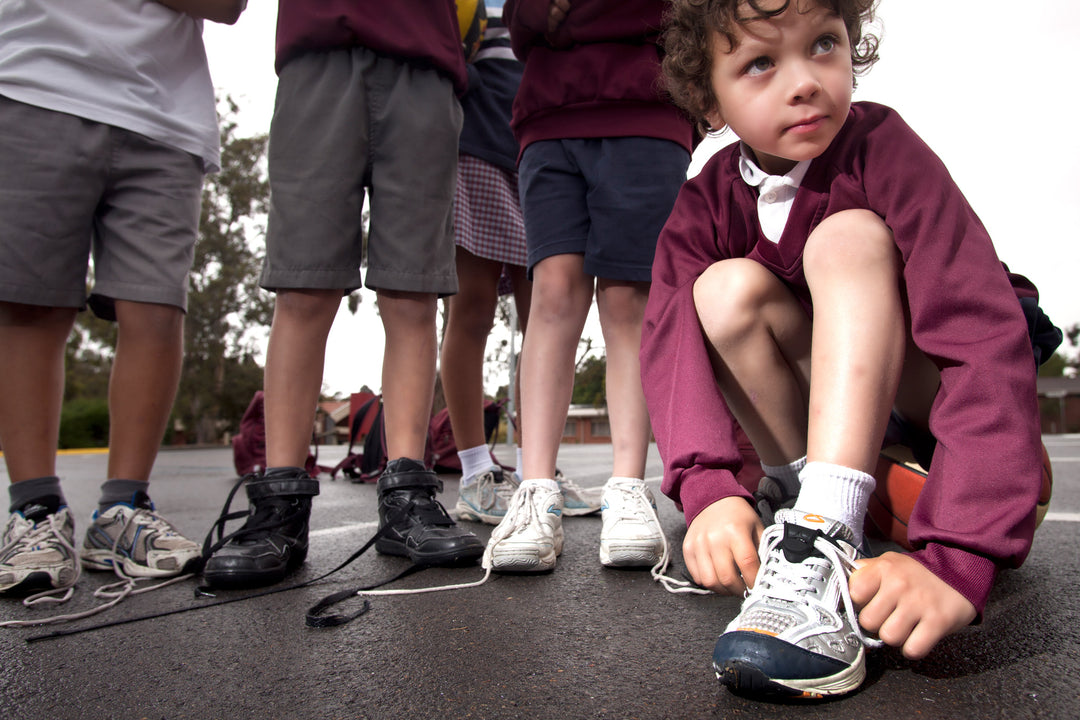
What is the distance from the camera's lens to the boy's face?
116cm

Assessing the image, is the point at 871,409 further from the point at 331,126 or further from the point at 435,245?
the point at 331,126

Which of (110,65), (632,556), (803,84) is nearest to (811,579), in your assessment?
(632,556)

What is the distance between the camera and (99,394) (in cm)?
2784

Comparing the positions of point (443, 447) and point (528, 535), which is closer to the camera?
point (528, 535)

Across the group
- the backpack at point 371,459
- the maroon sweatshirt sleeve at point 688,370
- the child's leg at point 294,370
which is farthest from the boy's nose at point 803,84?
the backpack at point 371,459

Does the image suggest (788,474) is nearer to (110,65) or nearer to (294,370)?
(294,370)

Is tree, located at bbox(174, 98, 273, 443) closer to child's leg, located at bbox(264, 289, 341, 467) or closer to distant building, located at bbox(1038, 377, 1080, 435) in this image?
child's leg, located at bbox(264, 289, 341, 467)

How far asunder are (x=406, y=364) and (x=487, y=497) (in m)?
0.68

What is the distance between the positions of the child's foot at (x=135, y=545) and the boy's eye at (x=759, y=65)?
1.60m

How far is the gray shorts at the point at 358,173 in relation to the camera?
180cm

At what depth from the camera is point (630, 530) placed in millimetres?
1568

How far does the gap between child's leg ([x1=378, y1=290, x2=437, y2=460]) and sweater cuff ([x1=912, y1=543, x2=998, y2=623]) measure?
129 cm

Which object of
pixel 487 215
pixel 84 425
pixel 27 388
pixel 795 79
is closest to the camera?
pixel 795 79

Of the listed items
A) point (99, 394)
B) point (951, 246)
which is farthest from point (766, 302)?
point (99, 394)
